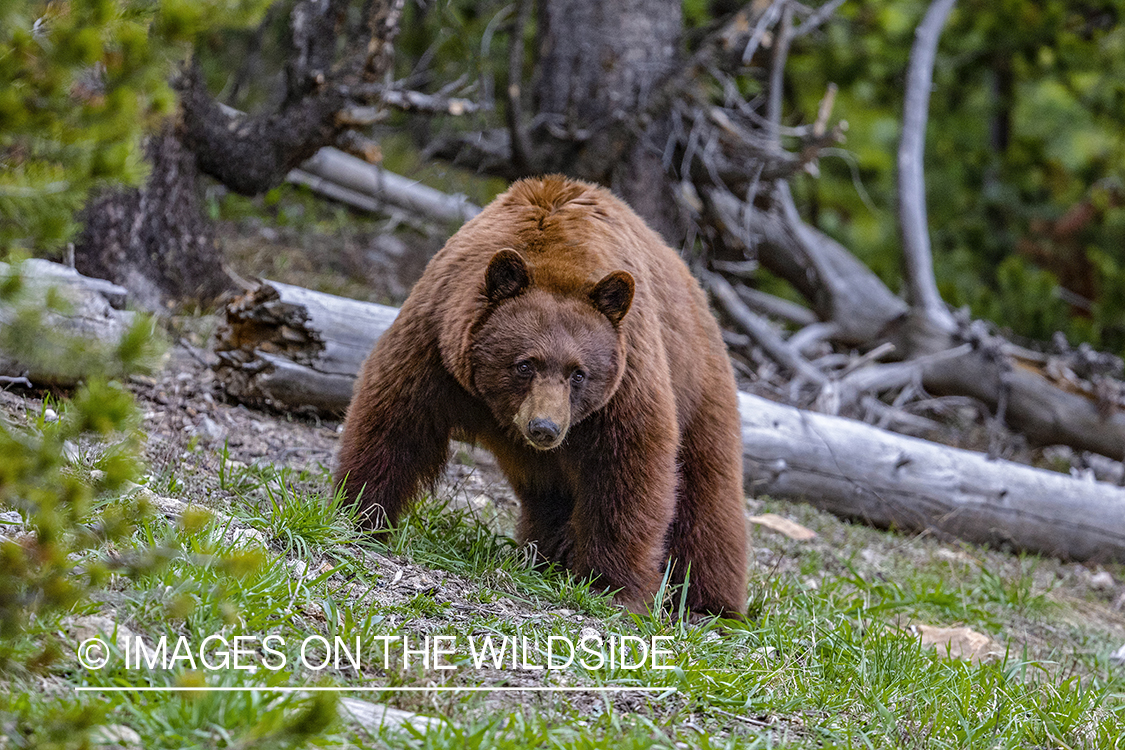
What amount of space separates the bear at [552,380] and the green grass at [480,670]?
0.80ft

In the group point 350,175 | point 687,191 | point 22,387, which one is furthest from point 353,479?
point 350,175

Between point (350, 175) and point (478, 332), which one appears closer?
point (478, 332)

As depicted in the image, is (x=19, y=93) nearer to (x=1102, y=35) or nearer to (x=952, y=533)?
(x=952, y=533)

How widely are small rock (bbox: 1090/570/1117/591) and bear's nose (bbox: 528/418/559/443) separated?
539 cm

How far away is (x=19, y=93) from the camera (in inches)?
84.1

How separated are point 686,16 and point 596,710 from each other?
993 centimetres

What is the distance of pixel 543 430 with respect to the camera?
376 cm

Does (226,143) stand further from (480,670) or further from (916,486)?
(916,486)

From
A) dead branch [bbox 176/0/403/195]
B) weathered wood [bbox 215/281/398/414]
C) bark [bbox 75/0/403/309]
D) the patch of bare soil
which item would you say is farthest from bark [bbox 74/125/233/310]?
weathered wood [bbox 215/281/398/414]

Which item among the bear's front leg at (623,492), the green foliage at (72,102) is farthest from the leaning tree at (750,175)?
the green foliage at (72,102)

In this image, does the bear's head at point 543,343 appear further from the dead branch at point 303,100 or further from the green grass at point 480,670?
the dead branch at point 303,100

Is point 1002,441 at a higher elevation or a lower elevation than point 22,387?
lower

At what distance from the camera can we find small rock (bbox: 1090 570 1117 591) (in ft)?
23.8

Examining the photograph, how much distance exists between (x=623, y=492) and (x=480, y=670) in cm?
112
